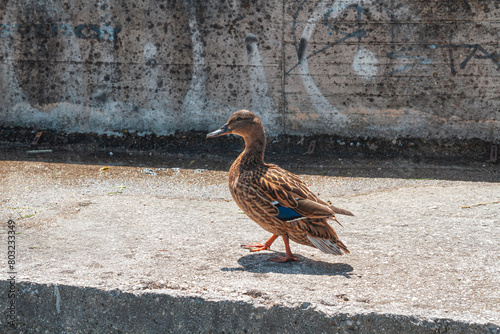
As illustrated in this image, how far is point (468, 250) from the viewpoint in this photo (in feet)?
12.4

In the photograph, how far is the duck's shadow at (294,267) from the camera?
3.40 meters

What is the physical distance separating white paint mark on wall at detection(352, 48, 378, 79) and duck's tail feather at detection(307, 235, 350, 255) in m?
3.76

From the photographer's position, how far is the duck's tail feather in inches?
135

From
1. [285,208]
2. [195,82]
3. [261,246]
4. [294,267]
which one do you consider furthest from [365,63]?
[294,267]

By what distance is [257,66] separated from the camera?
6.88 meters

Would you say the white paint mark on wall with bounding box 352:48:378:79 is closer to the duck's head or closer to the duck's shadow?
the duck's head

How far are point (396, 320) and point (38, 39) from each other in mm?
6120

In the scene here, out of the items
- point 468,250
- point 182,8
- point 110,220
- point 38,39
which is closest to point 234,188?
point 110,220

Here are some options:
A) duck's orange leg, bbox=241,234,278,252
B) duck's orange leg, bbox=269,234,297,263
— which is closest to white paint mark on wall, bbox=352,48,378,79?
duck's orange leg, bbox=241,234,278,252

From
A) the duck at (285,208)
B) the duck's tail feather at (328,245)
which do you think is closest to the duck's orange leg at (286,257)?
the duck at (285,208)

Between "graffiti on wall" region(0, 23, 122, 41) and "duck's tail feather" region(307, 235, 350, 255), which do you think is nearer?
"duck's tail feather" region(307, 235, 350, 255)

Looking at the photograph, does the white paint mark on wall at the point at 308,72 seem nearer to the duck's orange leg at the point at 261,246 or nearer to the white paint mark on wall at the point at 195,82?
the white paint mark on wall at the point at 195,82

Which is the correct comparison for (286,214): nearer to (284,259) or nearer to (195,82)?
(284,259)

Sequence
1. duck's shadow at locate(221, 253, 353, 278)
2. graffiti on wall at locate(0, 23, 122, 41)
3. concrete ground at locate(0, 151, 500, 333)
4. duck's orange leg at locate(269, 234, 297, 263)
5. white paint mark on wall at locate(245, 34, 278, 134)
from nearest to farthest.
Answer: concrete ground at locate(0, 151, 500, 333) < duck's shadow at locate(221, 253, 353, 278) < duck's orange leg at locate(269, 234, 297, 263) < white paint mark on wall at locate(245, 34, 278, 134) < graffiti on wall at locate(0, 23, 122, 41)
